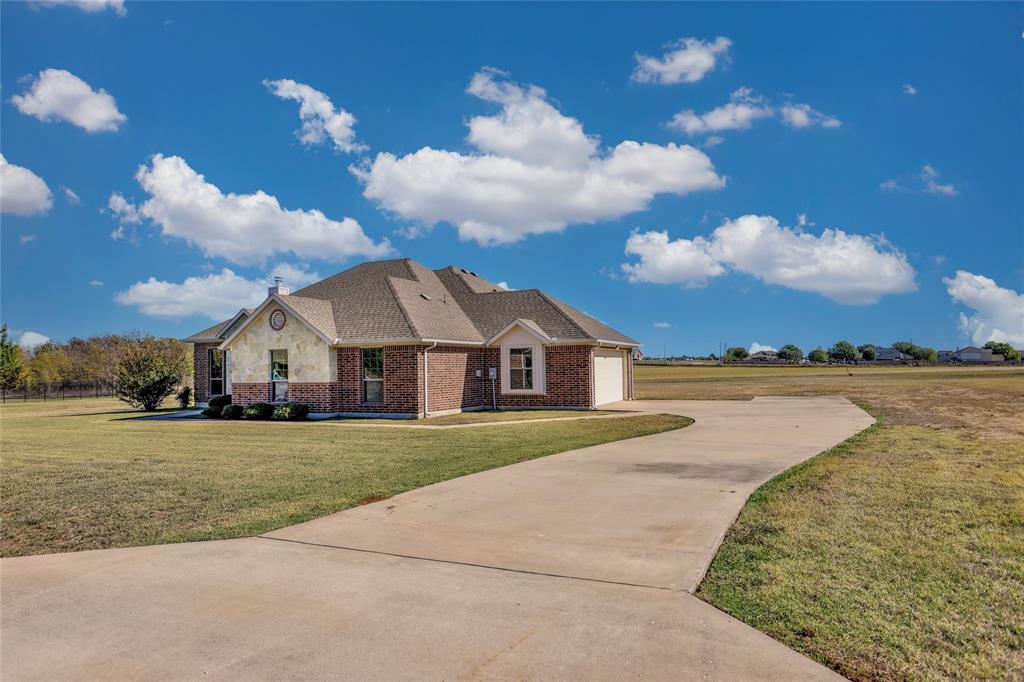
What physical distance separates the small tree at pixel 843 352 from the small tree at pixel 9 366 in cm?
18219

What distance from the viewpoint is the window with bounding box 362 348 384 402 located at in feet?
75.7

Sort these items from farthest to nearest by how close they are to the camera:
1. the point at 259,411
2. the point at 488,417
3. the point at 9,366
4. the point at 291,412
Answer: the point at 9,366 → the point at 259,411 → the point at 291,412 → the point at 488,417

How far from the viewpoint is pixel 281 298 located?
23172 millimetres

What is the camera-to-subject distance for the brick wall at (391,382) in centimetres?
2227

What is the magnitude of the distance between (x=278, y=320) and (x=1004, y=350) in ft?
696

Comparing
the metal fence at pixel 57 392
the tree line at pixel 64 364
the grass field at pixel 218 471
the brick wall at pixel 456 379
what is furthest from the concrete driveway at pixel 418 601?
the metal fence at pixel 57 392

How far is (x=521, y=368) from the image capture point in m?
26.0

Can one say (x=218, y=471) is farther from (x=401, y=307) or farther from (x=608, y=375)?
(x=608, y=375)

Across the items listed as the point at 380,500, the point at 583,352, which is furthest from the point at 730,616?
the point at 583,352

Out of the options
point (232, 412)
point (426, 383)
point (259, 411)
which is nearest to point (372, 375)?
point (426, 383)

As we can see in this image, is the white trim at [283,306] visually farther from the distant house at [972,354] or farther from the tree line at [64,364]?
the distant house at [972,354]

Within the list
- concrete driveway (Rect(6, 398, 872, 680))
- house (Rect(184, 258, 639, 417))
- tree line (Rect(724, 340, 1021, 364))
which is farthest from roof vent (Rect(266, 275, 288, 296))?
tree line (Rect(724, 340, 1021, 364))

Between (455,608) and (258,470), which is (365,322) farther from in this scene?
(455,608)

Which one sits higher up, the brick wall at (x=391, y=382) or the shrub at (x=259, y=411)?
the brick wall at (x=391, y=382)
